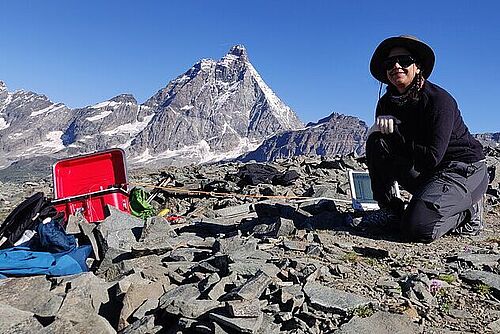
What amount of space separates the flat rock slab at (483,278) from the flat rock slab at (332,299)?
1374 millimetres

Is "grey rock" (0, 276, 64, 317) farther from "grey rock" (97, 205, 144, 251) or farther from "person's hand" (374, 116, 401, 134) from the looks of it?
"person's hand" (374, 116, 401, 134)

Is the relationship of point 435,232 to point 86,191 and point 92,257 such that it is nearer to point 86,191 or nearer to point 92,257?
point 92,257

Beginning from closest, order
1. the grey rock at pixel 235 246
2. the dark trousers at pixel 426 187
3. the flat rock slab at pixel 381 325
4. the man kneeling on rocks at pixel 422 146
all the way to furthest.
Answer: the flat rock slab at pixel 381 325
the grey rock at pixel 235 246
the man kneeling on rocks at pixel 422 146
the dark trousers at pixel 426 187

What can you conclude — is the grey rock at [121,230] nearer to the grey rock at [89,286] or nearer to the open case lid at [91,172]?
the grey rock at [89,286]

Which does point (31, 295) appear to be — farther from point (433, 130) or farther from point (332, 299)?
point (433, 130)

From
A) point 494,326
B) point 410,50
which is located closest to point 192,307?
point 494,326

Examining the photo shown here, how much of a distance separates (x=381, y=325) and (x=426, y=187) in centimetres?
298

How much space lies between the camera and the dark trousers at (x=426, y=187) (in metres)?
6.43

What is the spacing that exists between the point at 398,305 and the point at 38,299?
4138 millimetres

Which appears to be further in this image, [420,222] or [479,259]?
[420,222]

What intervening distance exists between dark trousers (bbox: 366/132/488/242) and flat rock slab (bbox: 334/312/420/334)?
2.47 metres

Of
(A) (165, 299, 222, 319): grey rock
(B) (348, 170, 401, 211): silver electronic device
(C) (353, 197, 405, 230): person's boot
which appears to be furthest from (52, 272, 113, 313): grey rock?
(B) (348, 170, 401, 211): silver electronic device

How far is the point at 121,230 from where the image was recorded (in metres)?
7.50

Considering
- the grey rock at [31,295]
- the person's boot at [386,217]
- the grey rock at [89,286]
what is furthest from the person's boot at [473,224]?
the grey rock at [31,295]
